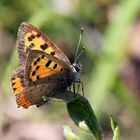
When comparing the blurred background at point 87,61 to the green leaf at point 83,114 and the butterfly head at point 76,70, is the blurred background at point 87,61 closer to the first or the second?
the butterfly head at point 76,70

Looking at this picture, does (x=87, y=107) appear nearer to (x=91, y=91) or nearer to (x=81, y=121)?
(x=81, y=121)

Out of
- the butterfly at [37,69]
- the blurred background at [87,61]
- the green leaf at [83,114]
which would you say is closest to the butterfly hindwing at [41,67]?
the butterfly at [37,69]

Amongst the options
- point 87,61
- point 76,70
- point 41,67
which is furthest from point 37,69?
point 87,61

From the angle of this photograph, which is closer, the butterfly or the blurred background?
the butterfly

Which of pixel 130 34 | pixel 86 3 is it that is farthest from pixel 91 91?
pixel 130 34

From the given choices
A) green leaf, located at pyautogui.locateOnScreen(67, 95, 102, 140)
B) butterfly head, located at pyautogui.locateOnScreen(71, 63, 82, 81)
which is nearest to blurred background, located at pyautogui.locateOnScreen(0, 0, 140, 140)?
butterfly head, located at pyautogui.locateOnScreen(71, 63, 82, 81)

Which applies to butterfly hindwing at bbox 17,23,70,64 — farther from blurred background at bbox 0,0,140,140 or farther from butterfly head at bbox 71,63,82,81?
blurred background at bbox 0,0,140,140
